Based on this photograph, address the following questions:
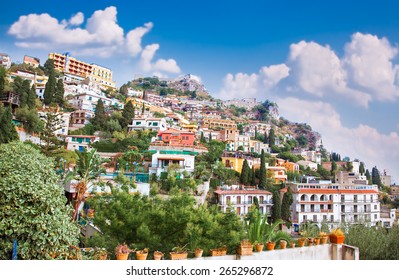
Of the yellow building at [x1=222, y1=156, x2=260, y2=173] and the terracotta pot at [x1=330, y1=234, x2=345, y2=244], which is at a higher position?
the yellow building at [x1=222, y1=156, x2=260, y2=173]

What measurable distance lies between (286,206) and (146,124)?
7.20 meters

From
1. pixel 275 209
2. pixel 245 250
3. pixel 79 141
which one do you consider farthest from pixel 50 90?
pixel 245 250

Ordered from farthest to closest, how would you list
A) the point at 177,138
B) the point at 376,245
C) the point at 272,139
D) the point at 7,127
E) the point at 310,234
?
the point at 272,139 < the point at 177,138 < the point at 7,127 < the point at 310,234 < the point at 376,245

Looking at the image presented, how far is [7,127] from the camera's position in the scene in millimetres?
7332

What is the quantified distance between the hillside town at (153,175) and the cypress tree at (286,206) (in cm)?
3

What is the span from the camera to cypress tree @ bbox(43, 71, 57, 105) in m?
10.6

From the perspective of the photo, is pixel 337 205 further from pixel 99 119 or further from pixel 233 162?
pixel 99 119

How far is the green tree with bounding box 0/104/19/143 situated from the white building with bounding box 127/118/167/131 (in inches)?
253

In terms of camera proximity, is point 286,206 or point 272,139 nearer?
point 286,206

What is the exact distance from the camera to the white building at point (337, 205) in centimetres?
878

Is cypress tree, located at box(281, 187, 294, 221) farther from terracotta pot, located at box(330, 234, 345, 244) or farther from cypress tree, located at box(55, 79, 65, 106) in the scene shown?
cypress tree, located at box(55, 79, 65, 106)

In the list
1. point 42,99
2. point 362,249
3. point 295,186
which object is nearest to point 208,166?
→ point 295,186

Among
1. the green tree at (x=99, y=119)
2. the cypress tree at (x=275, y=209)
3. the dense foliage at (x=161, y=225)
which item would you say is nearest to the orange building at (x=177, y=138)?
the green tree at (x=99, y=119)

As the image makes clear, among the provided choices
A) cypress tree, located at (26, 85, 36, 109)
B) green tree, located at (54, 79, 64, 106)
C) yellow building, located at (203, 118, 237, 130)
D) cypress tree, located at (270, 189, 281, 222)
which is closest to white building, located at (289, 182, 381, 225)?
cypress tree, located at (270, 189, 281, 222)
